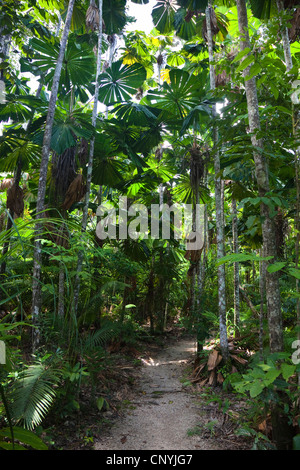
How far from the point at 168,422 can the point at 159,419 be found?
5.6 inches

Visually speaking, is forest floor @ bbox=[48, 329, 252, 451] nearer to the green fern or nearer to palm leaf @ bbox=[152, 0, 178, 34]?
the green fern

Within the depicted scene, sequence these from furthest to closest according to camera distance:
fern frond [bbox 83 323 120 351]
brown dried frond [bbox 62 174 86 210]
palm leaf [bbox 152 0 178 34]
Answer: palm leaf [bbox 152 0 178 34], brown dried frond [bbox 62 174 86 210], fern frond [bbox 83 323 120 351]

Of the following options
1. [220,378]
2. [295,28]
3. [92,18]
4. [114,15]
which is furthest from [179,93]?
[220,378]

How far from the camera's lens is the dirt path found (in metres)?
3.17

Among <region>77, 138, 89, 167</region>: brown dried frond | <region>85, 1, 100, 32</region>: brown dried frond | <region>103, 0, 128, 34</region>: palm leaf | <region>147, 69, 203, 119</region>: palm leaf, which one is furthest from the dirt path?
<region>103, 0, 128, 34</region>: palm leaf

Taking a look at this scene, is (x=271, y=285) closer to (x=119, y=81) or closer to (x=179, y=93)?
(x=179, y=93)

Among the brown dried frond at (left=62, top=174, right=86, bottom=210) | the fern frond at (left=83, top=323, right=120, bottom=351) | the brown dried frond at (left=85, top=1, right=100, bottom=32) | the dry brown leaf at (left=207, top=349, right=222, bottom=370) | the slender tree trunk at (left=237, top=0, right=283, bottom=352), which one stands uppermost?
the brown dried frond at (left=85, top=1, right=100, bottom=32)

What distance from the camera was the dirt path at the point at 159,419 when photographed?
317cm

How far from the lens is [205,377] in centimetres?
500

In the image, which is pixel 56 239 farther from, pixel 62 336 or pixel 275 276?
pixel 275 276
